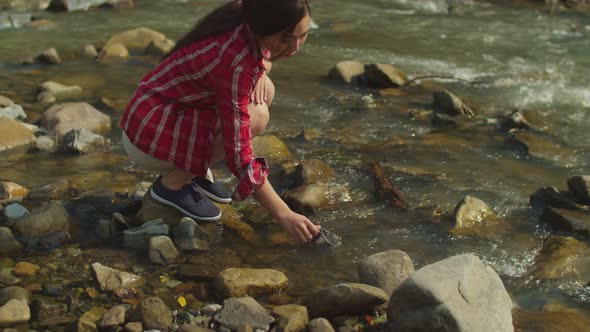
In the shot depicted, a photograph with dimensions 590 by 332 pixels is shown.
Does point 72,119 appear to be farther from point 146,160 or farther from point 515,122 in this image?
point 515,122

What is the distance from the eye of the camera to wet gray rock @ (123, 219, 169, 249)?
3.38 metres

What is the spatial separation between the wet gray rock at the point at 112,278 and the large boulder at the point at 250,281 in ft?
1.21

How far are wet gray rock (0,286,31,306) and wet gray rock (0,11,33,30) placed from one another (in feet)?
21.6

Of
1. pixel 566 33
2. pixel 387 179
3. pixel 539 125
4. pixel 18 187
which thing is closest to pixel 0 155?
pixel 18 187

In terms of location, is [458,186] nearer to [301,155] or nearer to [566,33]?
[301,155]

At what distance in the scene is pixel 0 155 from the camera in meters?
4.52

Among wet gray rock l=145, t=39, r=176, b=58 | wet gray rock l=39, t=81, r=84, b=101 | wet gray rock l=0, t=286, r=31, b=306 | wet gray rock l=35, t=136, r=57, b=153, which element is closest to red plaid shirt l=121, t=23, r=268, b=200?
wet gray rock l=0, t=286, r=31, b=306

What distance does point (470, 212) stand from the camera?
3.70 m

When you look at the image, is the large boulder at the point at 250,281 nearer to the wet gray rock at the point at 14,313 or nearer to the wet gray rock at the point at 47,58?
the wet gray rock at the point at 14,313

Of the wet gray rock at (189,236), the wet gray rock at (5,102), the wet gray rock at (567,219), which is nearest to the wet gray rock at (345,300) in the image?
the wet gray rock at (189,236)

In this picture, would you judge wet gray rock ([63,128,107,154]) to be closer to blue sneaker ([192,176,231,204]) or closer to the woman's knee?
blue sneaker ([192,176,231,204])

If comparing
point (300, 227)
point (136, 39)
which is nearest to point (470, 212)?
point (300, 227)

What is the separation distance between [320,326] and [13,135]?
291 centimetres

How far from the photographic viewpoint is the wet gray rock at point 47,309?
9.09 ft
